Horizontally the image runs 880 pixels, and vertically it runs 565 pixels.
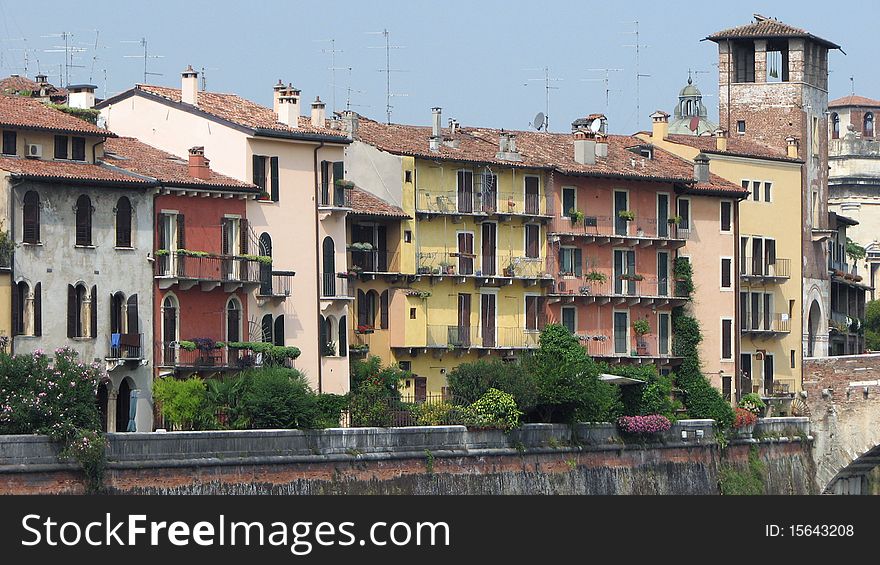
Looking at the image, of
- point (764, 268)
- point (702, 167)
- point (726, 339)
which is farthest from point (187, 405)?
point (764, 268)

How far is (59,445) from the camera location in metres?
69.9

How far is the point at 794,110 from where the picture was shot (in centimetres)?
10869

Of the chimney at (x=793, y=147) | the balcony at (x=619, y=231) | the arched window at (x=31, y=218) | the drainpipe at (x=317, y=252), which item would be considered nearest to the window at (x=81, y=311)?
the arched window at (x=31, y=218)

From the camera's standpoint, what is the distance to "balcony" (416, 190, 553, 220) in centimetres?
9200

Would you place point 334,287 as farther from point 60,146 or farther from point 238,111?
point 60,146

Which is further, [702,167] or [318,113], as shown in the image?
[702,167]

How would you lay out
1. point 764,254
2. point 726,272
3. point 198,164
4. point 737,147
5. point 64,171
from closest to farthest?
point 64,171, point 198,164, point 726,272, point 764,254, point 737,147

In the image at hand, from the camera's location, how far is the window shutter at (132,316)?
78.6 meters

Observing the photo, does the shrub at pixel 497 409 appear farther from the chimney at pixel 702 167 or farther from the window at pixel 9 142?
the chimney at pixel 702 167

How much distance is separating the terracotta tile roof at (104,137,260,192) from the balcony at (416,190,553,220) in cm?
978

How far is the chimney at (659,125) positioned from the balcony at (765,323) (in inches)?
282

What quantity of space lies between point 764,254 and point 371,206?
66.7ft

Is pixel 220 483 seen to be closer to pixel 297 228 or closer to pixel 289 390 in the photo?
pixel 289 390

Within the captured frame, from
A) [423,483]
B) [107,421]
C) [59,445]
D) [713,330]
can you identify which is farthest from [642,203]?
[59,445]
